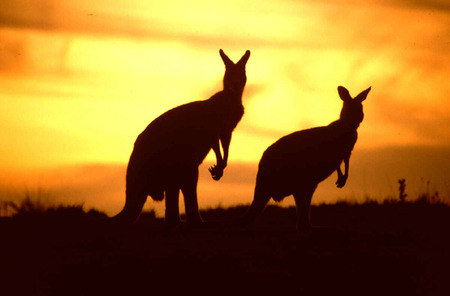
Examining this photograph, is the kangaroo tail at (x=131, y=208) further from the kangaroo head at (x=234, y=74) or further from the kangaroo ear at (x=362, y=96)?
the kangaroo ear at (x=362, y=96)

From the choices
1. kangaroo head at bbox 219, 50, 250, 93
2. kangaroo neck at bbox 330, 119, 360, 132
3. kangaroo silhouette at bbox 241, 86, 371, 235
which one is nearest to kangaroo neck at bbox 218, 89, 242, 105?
kangaroo head at bbox 219, 50, 250, 93

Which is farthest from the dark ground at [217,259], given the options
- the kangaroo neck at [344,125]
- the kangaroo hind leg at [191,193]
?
the kangaroo neck at [344,125]

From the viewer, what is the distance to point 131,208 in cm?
1235

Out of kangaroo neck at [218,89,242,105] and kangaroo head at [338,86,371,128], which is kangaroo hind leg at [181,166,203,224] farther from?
kangaroo head at [338,86,371,128]

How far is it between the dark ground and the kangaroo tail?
18 centimetres

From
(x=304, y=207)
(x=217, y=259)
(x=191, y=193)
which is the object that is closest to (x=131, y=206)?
(x=191, y=193)

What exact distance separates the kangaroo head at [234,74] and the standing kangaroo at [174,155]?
1.16 feet

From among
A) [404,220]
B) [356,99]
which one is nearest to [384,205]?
[404,220]

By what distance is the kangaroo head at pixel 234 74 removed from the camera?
13008 millimetres

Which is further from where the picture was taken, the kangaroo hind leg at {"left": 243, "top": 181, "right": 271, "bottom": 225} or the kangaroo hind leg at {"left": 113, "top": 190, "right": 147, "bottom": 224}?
the kangaroo hind leg at {"left": 243, "top": 181, "right": 271, "bottom": 225}

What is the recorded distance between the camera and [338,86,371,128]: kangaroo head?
12.8 metres

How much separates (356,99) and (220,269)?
5.02 meters

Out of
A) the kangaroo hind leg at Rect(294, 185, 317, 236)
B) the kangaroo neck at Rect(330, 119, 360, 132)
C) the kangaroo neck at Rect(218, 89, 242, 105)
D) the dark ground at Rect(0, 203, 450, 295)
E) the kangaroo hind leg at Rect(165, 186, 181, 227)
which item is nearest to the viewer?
the dark ground at Rect(0, 203, 450, 295)

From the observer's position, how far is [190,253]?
9.72m
